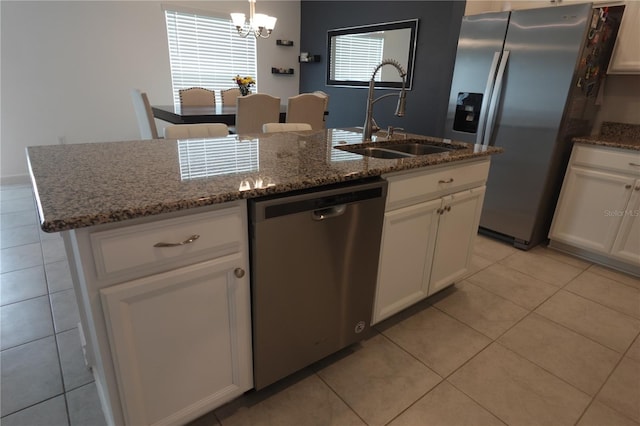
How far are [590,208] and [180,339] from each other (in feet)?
9.73

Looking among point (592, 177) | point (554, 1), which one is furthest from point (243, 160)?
point (554, 1)

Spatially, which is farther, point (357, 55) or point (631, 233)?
point (357, 55)

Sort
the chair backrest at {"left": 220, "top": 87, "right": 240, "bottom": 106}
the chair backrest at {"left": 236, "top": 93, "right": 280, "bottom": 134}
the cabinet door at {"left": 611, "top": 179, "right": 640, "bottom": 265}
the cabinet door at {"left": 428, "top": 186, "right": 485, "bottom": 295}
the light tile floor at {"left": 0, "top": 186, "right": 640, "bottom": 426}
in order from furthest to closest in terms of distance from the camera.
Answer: the chair backrest at {"left": 220, "top": 87, "right": 240, "bottom": 106} < the chair backrest at {"left": 236, "top": 93, "right": 280, "bottom": 134} < the cabinet door at {"left": 611, "top": 179, "right": 640, "bottom": 265} < the cabinet door at {"left": 428, "top": 186, "right": 485, "bottom": 295} < the light tile floor at {"left": 0, "top": 186, "right": 640, "bottom": 426}

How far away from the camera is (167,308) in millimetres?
1071

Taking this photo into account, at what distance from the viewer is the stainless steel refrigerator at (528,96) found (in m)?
2.48

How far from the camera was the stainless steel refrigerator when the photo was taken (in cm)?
248

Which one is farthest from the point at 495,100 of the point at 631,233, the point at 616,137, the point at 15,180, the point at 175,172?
the point at 15,180

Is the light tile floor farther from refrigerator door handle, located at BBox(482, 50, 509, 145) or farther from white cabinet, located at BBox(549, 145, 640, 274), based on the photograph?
refrigerator door handle, located at BBox(482, 50, 509, 145)

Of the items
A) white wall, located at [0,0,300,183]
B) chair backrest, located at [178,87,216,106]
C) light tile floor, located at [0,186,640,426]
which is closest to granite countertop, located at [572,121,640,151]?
light tile floor, located at [0,186,640,426]

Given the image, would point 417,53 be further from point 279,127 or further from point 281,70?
point 279,127

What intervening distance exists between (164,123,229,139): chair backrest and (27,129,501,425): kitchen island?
413 mm

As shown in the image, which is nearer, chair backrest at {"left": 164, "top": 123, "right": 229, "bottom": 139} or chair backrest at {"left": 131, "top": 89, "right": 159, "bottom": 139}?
chair backrest at {"left": 164, "top": 123, "right": 229, "bottom": 139}

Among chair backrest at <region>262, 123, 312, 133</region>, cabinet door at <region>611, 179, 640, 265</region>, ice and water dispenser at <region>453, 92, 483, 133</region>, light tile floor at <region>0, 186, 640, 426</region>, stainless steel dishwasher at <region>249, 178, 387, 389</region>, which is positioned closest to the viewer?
stainless steel dishwasher at <region>249, 178, 387, 389</region>

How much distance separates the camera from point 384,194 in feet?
4.87
